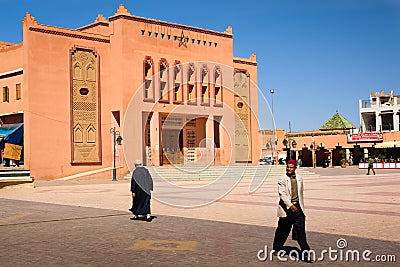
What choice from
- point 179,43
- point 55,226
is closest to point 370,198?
point 55,226

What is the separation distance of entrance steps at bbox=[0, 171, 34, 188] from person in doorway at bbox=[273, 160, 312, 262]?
66.7ft

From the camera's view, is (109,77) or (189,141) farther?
(189,141)

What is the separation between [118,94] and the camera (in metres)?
37.8

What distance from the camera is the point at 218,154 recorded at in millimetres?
43719

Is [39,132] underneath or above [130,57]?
underneath

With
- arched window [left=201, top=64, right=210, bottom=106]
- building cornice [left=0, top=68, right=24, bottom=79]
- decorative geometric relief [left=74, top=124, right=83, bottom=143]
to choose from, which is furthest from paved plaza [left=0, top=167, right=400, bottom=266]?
arched window [left=201, top=64, right=210, bottom=106]

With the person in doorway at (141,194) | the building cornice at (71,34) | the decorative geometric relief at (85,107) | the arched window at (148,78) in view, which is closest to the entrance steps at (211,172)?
the decorative geometric relief at (85,107)

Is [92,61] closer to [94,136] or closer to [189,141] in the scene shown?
[94,136]

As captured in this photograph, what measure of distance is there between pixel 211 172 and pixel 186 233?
1063 inches

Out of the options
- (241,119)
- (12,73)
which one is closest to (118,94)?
(12,73)

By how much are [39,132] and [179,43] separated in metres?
11.9

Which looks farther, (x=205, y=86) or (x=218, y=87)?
(x=218, y=87)

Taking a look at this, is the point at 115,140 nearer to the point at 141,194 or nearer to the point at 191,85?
the point at 191,85

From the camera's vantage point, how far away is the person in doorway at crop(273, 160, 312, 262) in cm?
804
